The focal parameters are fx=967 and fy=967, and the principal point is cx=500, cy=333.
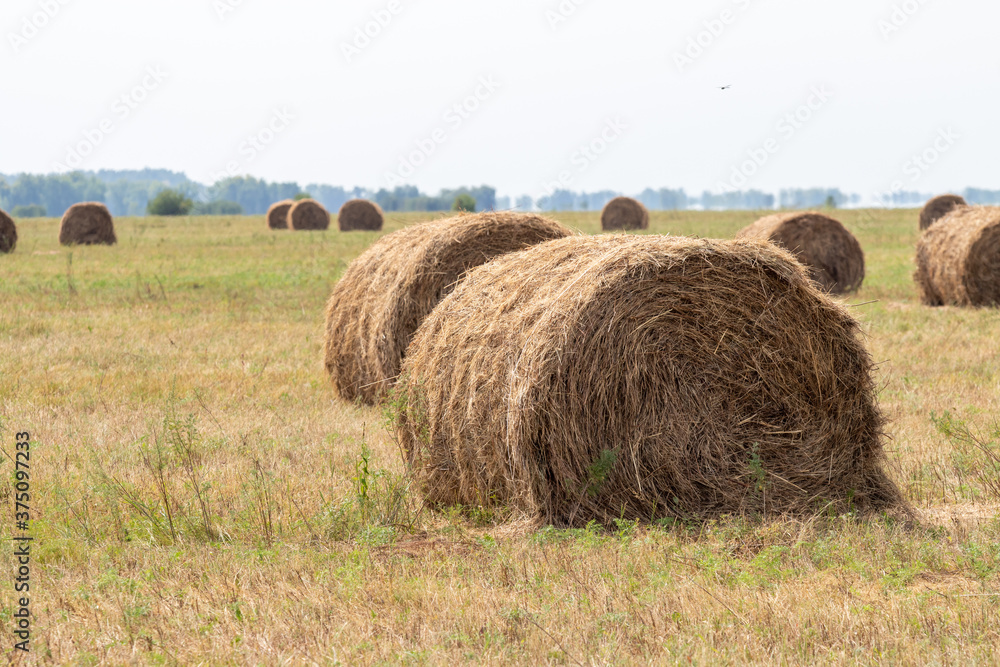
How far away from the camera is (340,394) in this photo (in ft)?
33.3

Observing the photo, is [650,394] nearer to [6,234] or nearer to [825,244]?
[825,244]

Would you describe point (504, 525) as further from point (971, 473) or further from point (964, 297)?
point (964, 297)

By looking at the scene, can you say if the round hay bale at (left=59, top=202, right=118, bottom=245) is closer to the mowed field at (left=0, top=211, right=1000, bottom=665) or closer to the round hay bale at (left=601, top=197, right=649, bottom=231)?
the round hay bale at (left=601, top=197, right=649, bottom=231)

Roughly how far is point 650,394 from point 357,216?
131 ft

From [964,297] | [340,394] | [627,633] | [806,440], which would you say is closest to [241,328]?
[340,394]

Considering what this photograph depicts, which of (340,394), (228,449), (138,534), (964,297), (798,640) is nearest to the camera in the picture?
(798,640)

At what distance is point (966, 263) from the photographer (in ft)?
54.9

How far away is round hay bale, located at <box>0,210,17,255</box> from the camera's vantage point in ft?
96.4

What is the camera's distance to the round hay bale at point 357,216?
147ft

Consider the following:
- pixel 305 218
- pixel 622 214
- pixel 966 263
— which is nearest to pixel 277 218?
pixel 305 218

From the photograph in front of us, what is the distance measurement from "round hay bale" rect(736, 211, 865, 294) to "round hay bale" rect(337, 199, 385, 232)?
26892 millimetres

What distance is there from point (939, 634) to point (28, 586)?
14.4 ft

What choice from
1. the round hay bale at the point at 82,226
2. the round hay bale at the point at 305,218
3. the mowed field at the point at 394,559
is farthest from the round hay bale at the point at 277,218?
the mowed field at the point at 394,559

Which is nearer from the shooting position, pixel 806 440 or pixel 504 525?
pixel 504 525
